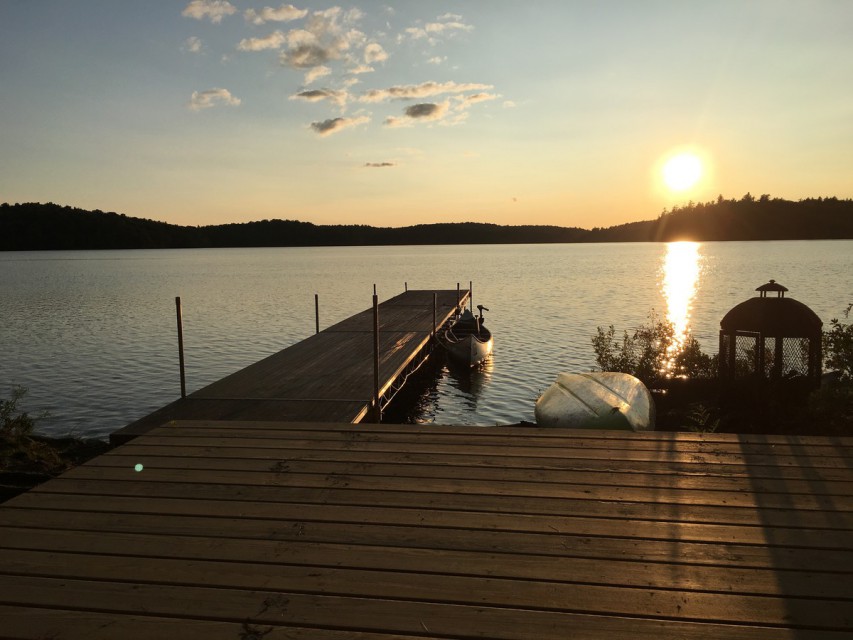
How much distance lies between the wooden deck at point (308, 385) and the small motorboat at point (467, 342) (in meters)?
2.39

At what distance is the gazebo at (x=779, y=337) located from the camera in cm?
968

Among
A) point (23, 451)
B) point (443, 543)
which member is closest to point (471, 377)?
point (23, 451)

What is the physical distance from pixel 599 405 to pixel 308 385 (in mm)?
5455

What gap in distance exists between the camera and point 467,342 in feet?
73.9

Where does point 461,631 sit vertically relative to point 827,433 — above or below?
above

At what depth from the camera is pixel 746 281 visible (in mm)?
64438

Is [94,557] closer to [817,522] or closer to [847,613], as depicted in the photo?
[847,613]

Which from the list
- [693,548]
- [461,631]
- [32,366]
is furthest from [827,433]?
[32,366]

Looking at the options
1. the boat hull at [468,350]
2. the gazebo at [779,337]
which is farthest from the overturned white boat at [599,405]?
the boat hull at [468,350]

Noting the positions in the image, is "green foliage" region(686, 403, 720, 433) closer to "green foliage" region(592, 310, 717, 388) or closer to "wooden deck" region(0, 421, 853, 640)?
"green foliage" region(592, 310, 717, 388)

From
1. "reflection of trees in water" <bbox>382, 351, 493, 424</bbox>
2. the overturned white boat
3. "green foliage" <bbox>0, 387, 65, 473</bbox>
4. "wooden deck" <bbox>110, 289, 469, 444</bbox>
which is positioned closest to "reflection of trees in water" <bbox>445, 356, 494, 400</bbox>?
"reflection of trees in water" <bbox>382, 351, 493, 424</bbox>

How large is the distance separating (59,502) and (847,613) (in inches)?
204

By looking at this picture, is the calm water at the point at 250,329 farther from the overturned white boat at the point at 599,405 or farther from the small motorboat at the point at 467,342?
the overturned white boat at the point at 599,405

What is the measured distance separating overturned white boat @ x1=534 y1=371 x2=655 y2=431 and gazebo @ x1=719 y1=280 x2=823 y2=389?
1.86 meters
